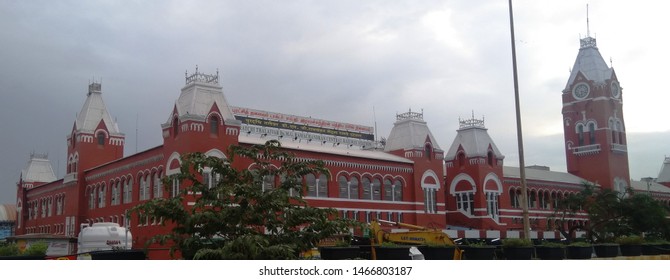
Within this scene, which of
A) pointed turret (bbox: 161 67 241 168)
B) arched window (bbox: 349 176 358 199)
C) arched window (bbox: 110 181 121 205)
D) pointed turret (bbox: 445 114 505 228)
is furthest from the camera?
pointed turret (bbox: 445 114 505 228)

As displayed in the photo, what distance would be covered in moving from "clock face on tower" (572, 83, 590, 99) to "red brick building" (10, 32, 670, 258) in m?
0.14

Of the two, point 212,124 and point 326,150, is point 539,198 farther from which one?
point 212,124

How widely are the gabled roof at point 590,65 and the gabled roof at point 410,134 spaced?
22.8 m

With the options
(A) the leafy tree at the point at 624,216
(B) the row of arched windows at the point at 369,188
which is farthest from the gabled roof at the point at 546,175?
(B) the row of arched windows at the point at 369,188

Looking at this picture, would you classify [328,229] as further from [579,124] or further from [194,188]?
[579,124]

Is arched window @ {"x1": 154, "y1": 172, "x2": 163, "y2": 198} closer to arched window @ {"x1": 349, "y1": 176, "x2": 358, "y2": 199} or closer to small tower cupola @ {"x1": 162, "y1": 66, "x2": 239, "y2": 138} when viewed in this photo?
small tower cupola @ {"x1": 162, "y1": 66, "x2": 239, "y2": 138}

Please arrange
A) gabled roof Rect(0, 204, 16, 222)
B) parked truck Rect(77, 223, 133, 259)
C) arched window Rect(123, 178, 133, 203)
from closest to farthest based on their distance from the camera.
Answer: parked truck Rect(77, 223, 133, 259) → arched window Rect(123, 178, 133, 203) → gabled roof Rect(0, 204, 16, 222)

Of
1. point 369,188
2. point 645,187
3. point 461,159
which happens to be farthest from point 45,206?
point 645,187

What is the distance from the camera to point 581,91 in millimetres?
70312

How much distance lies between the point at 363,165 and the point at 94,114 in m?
23.8

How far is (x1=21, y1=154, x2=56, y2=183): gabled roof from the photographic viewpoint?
70.2 metres

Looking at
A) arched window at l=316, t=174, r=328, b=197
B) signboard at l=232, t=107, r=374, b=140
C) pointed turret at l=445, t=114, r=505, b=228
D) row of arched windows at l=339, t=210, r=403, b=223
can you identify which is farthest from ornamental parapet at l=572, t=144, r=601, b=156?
arched window at l=316, t=174, r=328, b=197

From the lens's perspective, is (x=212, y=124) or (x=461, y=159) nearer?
(x=212, y=124)

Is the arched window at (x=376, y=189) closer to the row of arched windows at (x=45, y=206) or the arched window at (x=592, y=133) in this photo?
the row of arched windows at (x=45, y=206)
